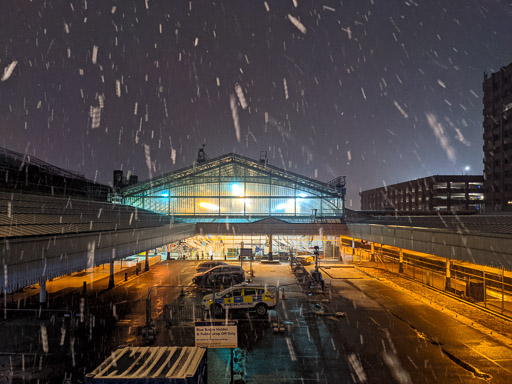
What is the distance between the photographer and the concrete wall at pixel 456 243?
48.4 ft

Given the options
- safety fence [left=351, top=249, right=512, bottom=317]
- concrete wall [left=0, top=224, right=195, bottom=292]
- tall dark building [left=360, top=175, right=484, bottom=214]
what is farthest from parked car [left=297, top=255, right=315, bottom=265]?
tall dark building [left=360, top=175, right=484, bottom=214]

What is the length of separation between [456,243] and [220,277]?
1492cm

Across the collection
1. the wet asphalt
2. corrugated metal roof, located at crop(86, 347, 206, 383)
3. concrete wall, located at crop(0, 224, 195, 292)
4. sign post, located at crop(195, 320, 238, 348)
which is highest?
concrete wall, located at crop(0, 224, 195, 292)

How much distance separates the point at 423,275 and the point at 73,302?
2426cm

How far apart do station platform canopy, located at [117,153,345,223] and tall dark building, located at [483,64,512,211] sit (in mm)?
45383

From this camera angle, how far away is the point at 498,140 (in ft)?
224

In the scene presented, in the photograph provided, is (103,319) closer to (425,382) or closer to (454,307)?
(425,382)

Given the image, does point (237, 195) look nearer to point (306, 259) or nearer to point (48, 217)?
point (306, 259)

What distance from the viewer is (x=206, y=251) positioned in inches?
1572

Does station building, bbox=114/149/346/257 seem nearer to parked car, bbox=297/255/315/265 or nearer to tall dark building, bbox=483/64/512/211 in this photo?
parked car, bbox=297/255/315/265

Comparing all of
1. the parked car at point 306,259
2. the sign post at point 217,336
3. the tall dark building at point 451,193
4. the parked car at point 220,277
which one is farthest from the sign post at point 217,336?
the tall dark building at point 451,193

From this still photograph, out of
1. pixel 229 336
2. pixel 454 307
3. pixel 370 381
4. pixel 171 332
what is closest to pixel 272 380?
pixel 229 336

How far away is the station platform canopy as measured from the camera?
40.4 metres

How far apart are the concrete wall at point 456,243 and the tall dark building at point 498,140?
2077 inches
